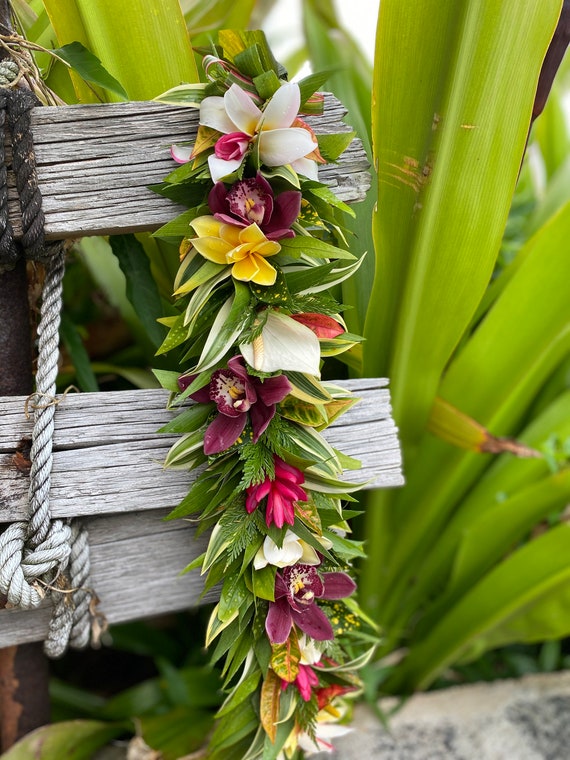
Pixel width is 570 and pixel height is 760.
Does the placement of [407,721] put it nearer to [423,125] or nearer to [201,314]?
[201,314]

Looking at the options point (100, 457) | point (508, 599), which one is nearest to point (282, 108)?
point (100, 457)

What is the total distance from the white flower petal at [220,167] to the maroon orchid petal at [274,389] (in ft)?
0.55

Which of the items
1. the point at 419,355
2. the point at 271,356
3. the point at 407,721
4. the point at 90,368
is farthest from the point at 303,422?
the point at 407,721

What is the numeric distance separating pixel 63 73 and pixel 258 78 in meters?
0.25

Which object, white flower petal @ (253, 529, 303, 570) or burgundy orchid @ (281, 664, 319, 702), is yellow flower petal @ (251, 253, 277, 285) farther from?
burgundy orchid @ (281, 664, 319, 702)

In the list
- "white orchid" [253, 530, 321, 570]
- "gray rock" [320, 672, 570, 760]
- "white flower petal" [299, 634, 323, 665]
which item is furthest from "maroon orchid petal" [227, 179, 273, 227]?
"gray rock" [320, 672, 570, 760]

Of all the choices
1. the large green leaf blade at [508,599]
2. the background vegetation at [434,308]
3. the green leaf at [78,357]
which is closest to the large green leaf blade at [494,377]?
the background vegetation at [434,308]

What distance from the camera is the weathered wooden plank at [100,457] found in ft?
1.70

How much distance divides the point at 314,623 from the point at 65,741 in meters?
0.36

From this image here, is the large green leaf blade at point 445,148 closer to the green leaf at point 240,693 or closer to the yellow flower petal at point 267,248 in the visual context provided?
the yellow flower petal at point 267,248

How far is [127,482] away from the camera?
539 millimetres

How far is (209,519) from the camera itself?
1.78 feet

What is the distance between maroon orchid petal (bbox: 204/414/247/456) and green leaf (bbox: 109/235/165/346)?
0.57 feet

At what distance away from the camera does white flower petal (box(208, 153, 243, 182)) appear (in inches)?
17.4
